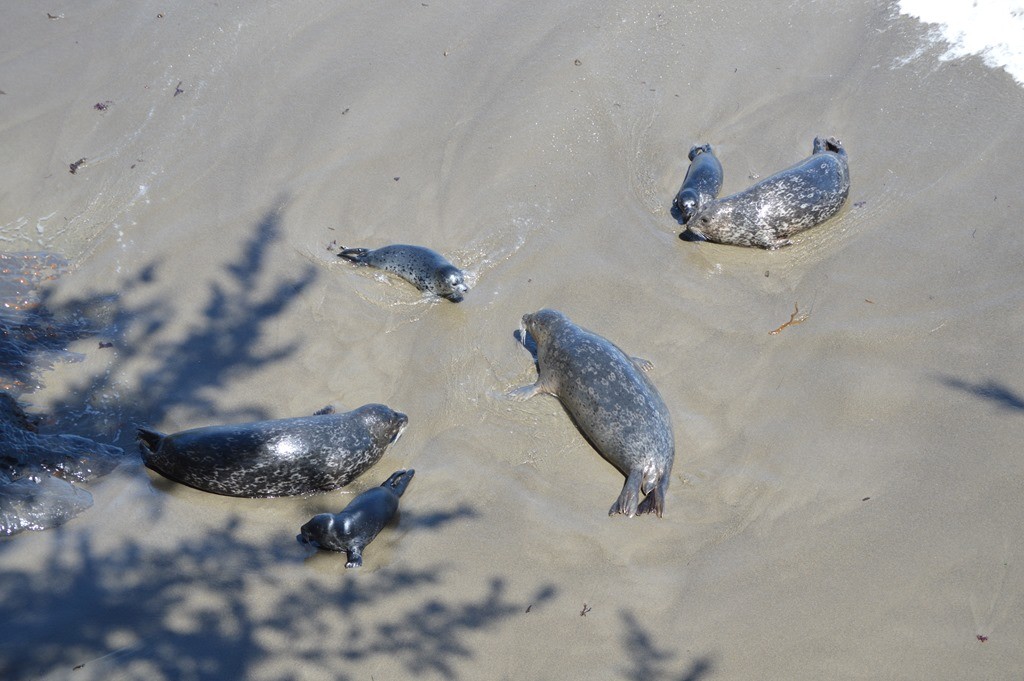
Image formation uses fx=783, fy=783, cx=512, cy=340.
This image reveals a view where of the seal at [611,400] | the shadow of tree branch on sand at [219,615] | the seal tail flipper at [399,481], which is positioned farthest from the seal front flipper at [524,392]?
the shadow of tree branch on sand at [219,615]

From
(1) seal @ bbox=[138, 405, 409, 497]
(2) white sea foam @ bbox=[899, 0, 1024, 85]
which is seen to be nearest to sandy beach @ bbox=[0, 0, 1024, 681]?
(1) seal @ bbox=[138, 405, 409, 497]

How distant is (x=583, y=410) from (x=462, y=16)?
478 cm

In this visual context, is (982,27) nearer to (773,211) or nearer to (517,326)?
(773,211)

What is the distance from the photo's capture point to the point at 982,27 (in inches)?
298

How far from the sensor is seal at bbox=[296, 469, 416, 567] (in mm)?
4199

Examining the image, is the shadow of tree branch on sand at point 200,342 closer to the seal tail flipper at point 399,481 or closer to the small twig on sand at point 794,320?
the seal tail flipper at point 399,481

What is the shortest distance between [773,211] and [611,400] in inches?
98.2

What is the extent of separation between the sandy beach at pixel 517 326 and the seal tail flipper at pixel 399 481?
0.35ft

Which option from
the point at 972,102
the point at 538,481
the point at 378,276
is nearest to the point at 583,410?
the point at 538,481

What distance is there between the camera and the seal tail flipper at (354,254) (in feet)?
20.3

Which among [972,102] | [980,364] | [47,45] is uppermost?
[47,45]

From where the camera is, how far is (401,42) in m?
7.69

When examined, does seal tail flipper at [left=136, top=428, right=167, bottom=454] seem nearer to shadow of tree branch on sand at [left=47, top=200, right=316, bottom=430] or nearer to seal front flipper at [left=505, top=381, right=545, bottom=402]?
shadow of tree branch on sand at [left=47, top=200, right=316, bottom=430]

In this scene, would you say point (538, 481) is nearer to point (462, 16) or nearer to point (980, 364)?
point (980, 364)
